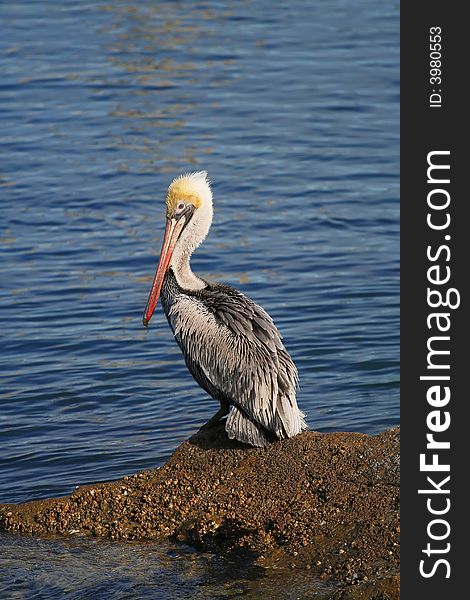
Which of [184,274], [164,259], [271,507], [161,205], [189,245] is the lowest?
→ [271,507]

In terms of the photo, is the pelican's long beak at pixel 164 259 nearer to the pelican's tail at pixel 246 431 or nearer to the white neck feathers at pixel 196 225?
the white neck feathers at pixel 196 225

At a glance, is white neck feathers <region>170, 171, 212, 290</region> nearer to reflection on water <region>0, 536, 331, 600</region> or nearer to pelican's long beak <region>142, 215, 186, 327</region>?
pelican's long beak <region>142, 215, 186, 327</region>

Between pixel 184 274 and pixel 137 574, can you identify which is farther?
pixel 184 274

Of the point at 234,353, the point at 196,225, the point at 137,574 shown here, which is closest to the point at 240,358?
the point at 234,353

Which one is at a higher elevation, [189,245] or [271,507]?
[189,245]

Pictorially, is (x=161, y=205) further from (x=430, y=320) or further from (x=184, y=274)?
(x=430, y=320)

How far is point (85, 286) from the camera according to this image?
10.8 metres

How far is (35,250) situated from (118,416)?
139 inches

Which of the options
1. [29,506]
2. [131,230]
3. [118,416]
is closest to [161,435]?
[118,416]

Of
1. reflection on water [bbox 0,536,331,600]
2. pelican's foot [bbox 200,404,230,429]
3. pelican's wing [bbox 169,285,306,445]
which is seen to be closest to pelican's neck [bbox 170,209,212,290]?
pelican's wing [bbox 169,285,306,445]

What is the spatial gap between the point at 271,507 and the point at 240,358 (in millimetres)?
1274

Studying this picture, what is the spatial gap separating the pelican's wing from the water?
101cm

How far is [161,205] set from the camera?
41.5 ft

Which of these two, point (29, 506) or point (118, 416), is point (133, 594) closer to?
point (29, 506)
